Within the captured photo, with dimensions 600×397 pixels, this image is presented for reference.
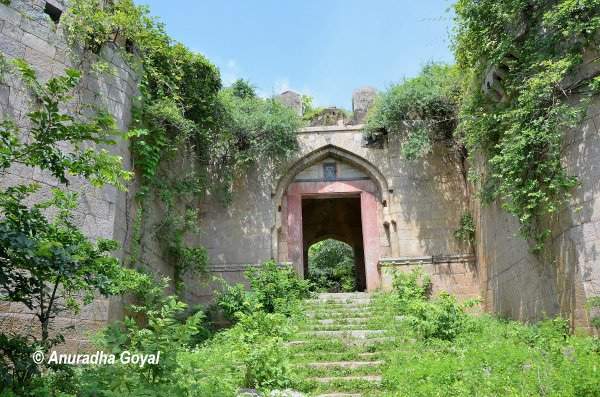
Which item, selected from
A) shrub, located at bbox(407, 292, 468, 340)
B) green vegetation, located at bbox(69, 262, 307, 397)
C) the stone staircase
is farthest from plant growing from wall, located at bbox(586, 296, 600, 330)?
green vegetation, located at bbox(69, 262, 307, 397)

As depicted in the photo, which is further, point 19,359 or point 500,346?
point 500,346

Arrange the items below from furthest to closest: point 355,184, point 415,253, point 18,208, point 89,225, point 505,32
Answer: point 355,184, point 415,253, point 505,32, point 89,225, point 18,208

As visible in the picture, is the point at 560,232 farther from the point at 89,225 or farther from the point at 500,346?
the point at 89,225

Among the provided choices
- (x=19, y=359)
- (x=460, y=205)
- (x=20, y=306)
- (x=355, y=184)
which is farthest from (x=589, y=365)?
(x=355, y=184)

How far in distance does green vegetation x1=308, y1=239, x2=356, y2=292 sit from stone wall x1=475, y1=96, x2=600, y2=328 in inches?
447

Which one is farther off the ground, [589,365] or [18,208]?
[18,208]

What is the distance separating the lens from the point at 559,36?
6430 mm

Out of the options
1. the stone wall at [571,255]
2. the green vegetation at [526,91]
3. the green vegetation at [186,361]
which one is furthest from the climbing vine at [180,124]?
the stone wall at [571,255]

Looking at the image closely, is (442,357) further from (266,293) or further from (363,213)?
(363,213)

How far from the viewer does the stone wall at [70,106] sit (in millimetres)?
5766

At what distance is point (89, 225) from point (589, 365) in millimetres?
5688

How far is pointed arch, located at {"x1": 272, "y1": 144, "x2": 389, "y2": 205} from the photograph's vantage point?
441 inches

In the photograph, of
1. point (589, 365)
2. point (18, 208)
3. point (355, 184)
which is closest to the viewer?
point (18, 208)

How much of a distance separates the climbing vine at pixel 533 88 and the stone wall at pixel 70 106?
17.5ft
